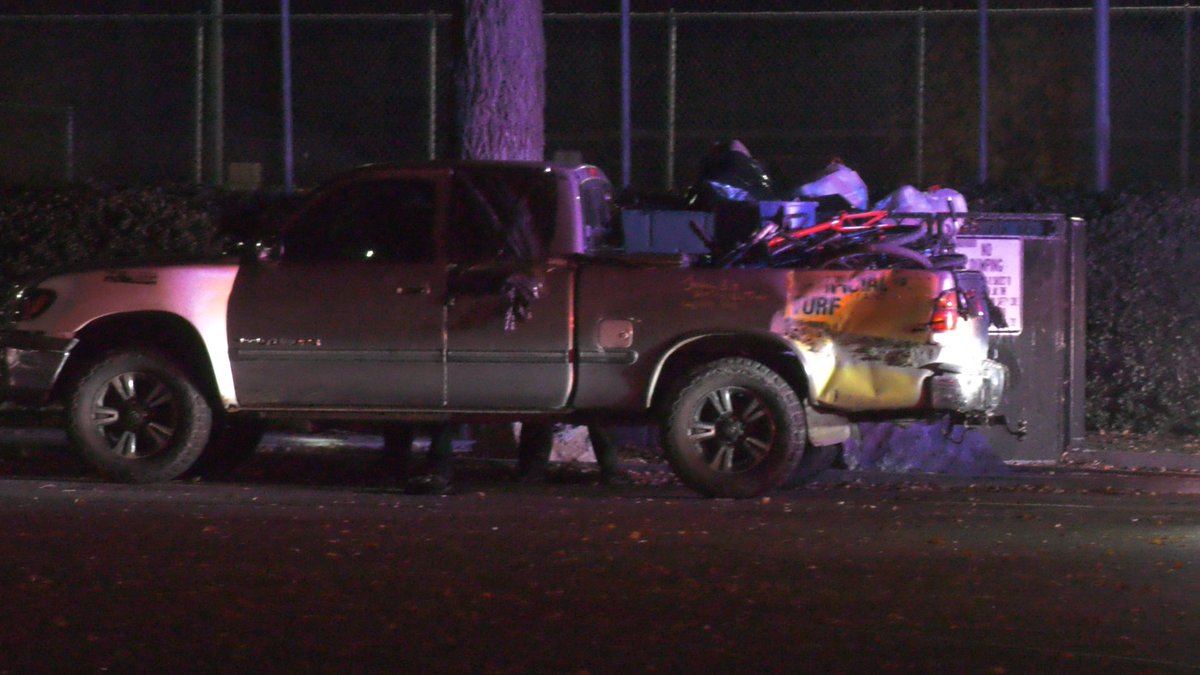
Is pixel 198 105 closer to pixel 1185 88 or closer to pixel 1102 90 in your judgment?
pixel 1102 90

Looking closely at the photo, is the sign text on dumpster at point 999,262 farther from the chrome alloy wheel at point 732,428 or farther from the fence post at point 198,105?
the fence post at point 198,105

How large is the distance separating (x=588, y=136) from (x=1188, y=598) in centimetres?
1170

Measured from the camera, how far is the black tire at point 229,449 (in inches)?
412

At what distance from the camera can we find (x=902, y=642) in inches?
237

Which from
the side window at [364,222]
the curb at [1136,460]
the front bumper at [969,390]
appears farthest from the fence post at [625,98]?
the front bumper at [969,390]

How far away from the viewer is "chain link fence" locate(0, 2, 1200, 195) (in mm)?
17344

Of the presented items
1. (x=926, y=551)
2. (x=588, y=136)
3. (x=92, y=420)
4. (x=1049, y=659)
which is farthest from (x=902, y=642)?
(x=588, y=136)

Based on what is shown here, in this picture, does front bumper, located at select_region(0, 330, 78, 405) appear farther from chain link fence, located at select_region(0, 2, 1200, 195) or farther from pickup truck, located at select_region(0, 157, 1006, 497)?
chain link fence, located at select_region(0, 2, 1200, 195)

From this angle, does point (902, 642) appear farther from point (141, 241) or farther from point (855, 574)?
point (141, 241)

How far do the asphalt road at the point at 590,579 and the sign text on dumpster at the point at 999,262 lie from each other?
152 cm

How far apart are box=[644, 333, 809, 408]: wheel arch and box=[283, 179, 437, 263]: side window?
5.15 feet

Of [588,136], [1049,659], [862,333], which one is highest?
[588,136]

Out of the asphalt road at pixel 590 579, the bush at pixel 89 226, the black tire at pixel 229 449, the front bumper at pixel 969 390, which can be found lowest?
the asphalt road at pixel 590 579

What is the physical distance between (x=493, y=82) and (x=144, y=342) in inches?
126
